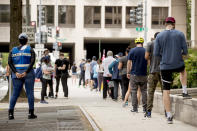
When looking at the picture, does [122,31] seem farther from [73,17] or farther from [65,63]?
[65,63]

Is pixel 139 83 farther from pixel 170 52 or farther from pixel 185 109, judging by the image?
pixel 170 52

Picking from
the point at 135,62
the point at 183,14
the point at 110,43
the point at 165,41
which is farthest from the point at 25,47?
the point at 110,43

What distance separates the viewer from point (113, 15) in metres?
63.5

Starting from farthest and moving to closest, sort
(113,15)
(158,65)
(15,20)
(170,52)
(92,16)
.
→ (113,15), (92,16), (15,20), (158,65), (170,52)

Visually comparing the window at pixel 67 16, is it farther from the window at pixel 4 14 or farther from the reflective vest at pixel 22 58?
the reflective vest at pixel 22 58

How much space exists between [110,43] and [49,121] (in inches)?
2375

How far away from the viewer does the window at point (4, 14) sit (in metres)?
61.7

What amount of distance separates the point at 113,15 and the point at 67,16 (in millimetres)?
6259

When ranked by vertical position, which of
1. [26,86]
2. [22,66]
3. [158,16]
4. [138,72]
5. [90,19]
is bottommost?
[26,86]

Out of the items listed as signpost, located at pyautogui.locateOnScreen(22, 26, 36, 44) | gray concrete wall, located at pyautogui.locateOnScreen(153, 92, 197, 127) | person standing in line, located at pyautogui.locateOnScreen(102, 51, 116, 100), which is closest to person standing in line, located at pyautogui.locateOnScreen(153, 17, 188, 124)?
gray concrete wall, located at pyautogui.locateOnScreen(153, 92, 197, 127)

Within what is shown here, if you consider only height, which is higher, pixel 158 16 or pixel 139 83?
pixel 158 16

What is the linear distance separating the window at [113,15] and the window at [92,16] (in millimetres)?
1161

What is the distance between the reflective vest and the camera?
1049cm

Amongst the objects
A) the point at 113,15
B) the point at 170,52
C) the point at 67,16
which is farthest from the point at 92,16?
the point at 170,52
